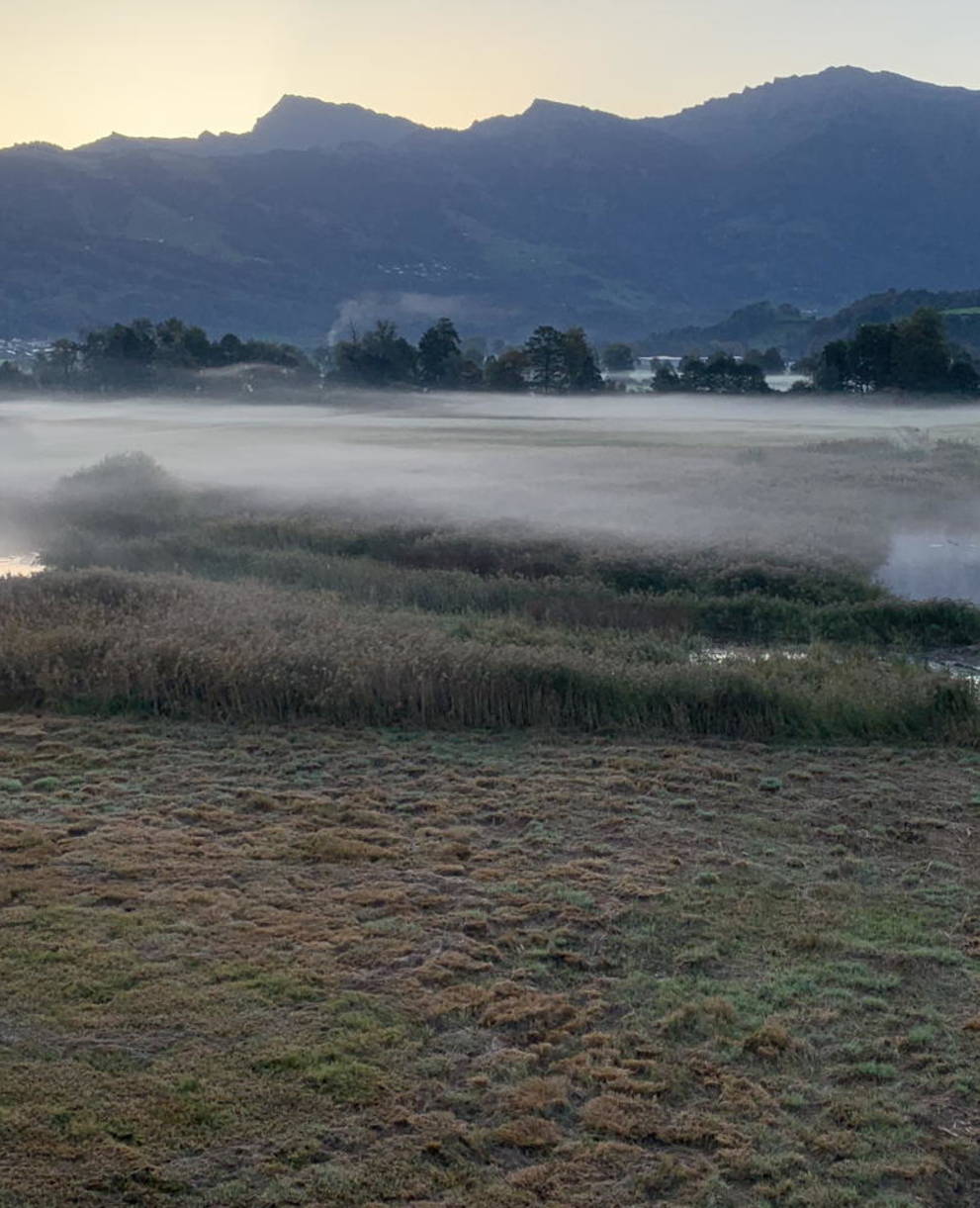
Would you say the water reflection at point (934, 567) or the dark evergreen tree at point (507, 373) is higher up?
the dark evergreen tree at point (507, 373)

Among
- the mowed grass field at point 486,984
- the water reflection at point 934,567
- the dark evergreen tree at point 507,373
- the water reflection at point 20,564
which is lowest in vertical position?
the mowed grass field at point 486,984

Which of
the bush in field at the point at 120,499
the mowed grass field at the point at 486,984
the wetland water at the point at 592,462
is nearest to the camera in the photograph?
the mowed grass field at the point at 486,984

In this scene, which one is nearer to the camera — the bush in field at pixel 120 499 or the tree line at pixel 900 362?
the bush in field at pixel 120 499

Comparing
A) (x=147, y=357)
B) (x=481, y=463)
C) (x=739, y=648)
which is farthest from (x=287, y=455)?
(x=147, y=357)

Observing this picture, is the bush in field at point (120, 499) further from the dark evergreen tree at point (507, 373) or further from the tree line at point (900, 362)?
the tree line at point (900, 362)

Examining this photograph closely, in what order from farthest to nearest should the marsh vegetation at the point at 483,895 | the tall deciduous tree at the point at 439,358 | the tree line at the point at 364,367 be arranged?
the tall deciduous tree at the point at 439,358 < the tree line at the point at 364,367 < the marsh vegetation at the point at 483,895

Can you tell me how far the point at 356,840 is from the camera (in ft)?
46.8

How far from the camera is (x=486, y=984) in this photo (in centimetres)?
1078

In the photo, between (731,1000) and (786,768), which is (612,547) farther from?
(731,1000)

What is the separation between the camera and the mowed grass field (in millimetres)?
8234

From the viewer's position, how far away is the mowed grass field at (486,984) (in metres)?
8.23

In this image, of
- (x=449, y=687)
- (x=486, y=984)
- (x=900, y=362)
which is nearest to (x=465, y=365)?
(x=900, y=362)

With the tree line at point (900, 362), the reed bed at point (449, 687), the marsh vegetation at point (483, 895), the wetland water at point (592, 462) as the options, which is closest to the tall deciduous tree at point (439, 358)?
the wetland water at point (592, 462)

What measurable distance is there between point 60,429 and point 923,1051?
76.5m
